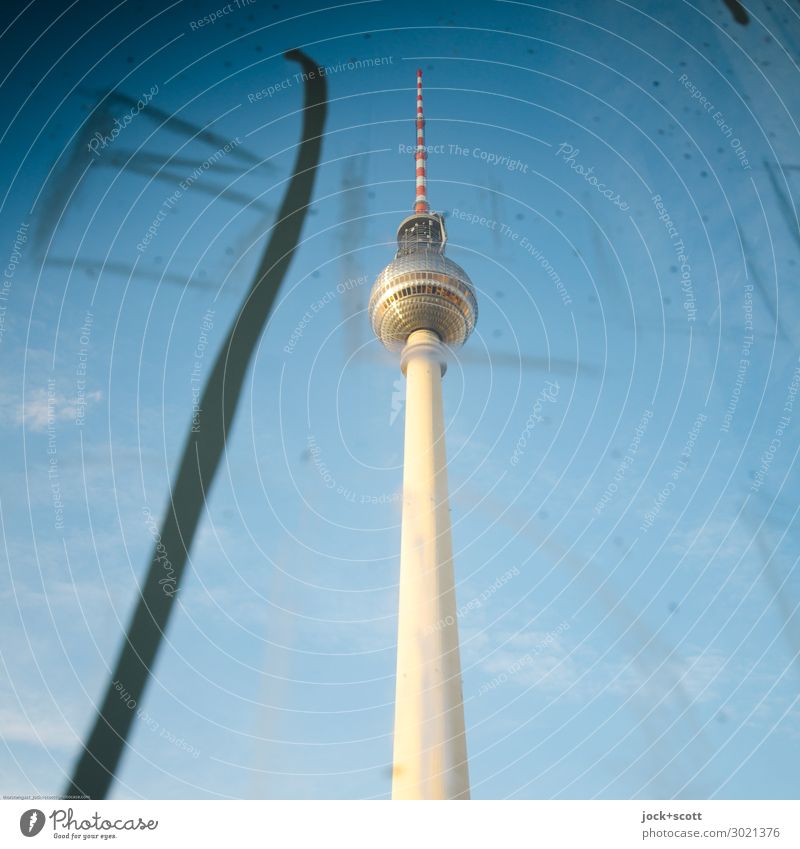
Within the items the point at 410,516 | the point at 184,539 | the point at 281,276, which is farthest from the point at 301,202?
the point at 410,516

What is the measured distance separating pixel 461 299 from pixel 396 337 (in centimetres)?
551

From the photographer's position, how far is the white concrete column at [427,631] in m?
34.1

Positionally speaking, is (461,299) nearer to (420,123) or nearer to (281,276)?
(420,123)

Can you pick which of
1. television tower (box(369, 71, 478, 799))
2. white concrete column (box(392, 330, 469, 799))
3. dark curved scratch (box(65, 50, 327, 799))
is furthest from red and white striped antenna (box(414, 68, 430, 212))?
dark curved scratch (box(65, 50, 327, 799))
